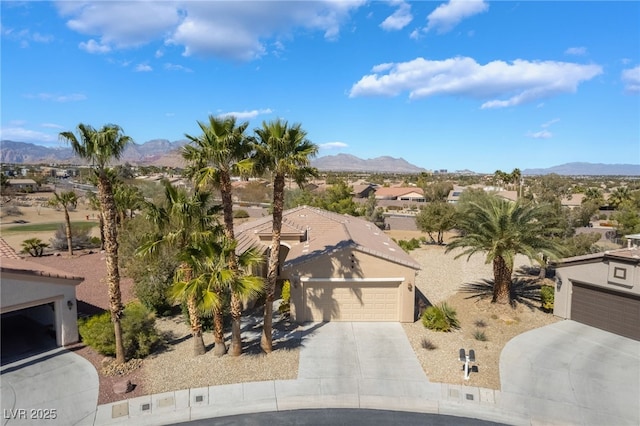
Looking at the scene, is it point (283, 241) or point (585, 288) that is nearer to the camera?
point (585, 288)

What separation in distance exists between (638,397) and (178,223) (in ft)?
53.6

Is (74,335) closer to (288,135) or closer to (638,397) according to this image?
(288,135)

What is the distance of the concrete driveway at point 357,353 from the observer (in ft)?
45.4

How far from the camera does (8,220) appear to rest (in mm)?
56812

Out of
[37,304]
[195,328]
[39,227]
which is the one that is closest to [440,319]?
[195,328]

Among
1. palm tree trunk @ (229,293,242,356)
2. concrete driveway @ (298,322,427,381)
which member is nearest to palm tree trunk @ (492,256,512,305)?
concrete driveway @ (298,322,427,381)

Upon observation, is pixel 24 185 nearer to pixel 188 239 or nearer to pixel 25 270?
pixel 25 270

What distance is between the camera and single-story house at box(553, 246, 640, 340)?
54.1 feet

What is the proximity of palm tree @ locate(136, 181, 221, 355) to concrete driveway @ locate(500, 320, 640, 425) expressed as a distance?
A: 1064 centimetres

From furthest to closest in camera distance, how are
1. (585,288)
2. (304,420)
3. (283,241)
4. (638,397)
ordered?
(283,241)
(585,288)
(638,397)
(304,420)

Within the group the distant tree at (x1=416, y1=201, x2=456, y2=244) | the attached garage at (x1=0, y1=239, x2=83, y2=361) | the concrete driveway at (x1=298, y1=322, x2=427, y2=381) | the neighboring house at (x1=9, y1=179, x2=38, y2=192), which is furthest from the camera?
the neighboring house at (x1=9, y1=179, x2=38, y2=192)

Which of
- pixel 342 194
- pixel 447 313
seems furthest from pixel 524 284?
pixel 342 194

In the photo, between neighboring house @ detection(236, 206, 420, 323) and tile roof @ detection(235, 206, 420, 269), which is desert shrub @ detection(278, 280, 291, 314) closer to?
neighboring house @ detection(236, 206, 420, 323)

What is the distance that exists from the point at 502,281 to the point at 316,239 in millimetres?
10135
